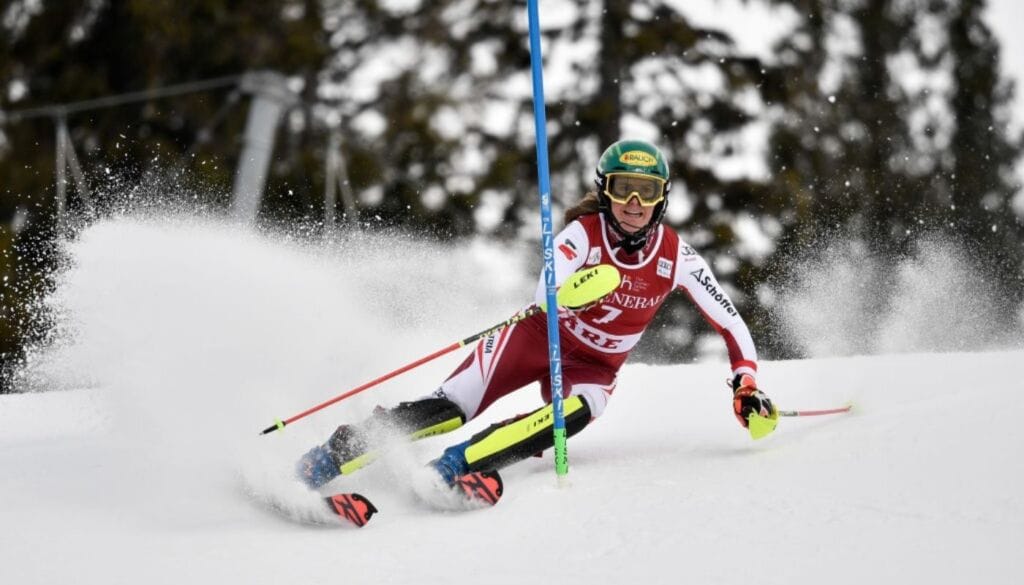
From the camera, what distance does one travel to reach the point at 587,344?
4.33 meters

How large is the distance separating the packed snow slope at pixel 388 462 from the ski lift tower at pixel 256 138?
623 centimetres

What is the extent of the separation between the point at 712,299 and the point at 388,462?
4.90 ft

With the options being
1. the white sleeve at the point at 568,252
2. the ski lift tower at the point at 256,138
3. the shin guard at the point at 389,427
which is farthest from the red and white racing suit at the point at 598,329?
the ski lift tower at the point at 256,138

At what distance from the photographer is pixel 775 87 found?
15.7m

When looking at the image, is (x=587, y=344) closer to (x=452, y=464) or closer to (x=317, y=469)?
(x=452, y=464)

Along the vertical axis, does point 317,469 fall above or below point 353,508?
above

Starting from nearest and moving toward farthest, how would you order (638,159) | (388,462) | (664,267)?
1. (388,462)
2. (638,159)
3. (664,267)

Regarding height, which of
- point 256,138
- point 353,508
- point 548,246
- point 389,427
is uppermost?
point 256,138

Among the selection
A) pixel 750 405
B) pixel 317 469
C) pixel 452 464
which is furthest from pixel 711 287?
pixel 317 469

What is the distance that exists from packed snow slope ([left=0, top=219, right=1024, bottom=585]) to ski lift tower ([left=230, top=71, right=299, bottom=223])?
623 centimetres

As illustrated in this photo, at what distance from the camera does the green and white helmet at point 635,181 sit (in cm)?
402

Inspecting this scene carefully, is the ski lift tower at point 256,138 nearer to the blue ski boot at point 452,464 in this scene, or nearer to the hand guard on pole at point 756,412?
the blue ski boot at point 452,464

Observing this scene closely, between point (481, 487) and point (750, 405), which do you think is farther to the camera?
point (750, 405)

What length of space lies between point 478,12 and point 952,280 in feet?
30.1
